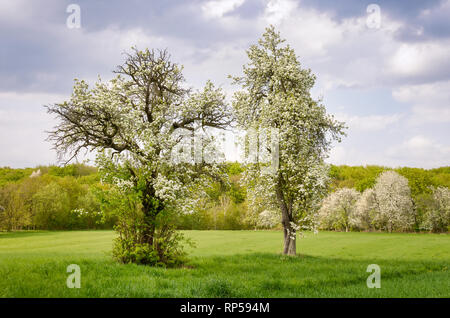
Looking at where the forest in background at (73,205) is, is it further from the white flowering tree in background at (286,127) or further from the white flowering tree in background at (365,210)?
the white flowering tree in background at (286,127)

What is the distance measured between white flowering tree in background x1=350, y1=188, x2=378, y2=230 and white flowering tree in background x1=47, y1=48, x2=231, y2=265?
7677 centimetres

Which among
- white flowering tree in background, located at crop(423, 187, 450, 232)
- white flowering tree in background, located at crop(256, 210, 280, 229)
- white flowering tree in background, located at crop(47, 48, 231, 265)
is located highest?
white flowering tree in background, located at crop(47, 48, 231, 265)

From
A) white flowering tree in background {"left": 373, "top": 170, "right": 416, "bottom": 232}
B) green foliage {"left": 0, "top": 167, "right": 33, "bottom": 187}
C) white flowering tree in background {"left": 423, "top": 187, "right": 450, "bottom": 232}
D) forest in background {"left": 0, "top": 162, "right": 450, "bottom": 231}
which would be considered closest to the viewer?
forest in background {"left": 0, "top": 162, "right": 450, "bottom": 231}

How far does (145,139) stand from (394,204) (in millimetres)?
82879

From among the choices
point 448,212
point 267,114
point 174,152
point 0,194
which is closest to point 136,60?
point 174,152

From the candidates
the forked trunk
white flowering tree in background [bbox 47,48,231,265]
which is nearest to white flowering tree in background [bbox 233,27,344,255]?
the forked trunk

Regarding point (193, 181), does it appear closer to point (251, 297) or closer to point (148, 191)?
point (148, 191)

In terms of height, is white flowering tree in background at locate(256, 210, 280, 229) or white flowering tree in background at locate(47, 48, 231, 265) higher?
white flowering tree in background at locate(47, 48, 231, 265)

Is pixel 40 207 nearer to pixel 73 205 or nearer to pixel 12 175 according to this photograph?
pixel 73 205

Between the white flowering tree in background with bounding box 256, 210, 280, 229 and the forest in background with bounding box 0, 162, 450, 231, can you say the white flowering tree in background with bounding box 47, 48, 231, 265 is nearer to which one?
the white flowering tree in background with bounding box 256, 210, 280, 229

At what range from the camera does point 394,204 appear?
85125 millimetres

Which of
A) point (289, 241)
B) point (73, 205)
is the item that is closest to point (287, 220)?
point (289, 241)

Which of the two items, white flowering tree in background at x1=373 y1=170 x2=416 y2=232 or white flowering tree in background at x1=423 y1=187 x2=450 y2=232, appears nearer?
white flowering tree in background at x1=423 y1=187 x2=450 y2=232

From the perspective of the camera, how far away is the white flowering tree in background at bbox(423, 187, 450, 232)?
8294cm
